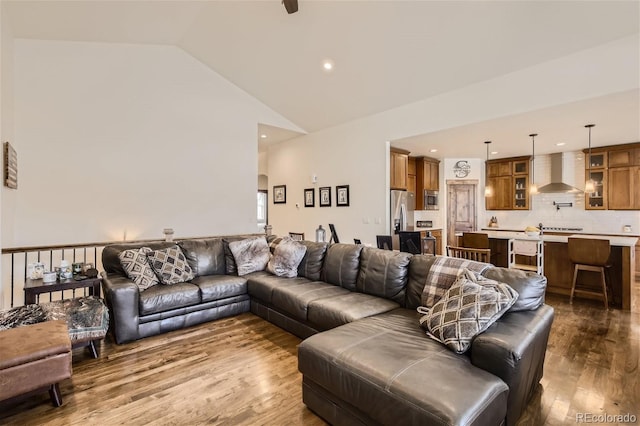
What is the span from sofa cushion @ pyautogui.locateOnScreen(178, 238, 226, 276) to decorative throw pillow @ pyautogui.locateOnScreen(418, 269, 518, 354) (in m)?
2.95

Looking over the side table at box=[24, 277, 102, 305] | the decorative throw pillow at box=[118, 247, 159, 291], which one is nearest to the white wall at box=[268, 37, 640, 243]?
the decorative throw pillow at box=[118, 247, 159, 291]

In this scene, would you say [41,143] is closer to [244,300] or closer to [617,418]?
A: [244,300]

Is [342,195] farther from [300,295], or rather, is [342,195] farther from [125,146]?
[125,146]

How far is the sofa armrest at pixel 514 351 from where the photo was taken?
5.32 ft

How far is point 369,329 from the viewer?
2.15 meters

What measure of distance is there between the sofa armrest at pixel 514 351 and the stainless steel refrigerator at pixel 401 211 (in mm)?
3577

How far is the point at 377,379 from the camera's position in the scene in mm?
1572

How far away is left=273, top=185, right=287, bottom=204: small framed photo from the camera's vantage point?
7523 millimetres

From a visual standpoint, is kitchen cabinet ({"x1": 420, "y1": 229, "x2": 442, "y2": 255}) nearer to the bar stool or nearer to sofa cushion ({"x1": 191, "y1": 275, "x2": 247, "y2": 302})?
the bar stool

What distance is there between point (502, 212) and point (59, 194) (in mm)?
8961

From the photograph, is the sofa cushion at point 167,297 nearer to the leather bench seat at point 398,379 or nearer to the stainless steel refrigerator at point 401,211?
the leather bench seat at point 398,379

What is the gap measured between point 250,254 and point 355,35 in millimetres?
3162

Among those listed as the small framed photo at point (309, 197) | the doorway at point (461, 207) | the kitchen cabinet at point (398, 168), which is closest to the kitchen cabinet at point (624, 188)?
the doorway at point (461, 207)

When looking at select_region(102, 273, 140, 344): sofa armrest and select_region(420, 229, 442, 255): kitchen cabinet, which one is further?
select_region(420, 229, 442, 255): kitchen cabinet
